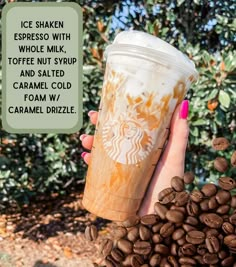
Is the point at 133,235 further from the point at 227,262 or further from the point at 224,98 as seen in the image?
the point at 224,98

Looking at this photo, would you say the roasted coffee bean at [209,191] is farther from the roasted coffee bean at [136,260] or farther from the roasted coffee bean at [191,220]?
the roasted coffee bean at [136,260]

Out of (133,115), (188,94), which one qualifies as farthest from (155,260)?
(188,94)

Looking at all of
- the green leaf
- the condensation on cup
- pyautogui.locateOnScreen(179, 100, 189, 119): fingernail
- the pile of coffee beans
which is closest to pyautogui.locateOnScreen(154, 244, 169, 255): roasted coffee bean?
the pile of coffee beans

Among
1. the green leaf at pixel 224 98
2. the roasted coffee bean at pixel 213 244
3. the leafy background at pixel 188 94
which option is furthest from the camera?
the leafy background at pixel 188 94

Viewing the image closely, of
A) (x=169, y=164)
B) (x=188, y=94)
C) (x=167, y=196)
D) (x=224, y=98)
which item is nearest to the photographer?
(x=167, y=196)

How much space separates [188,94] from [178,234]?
Result: 78.9 inches

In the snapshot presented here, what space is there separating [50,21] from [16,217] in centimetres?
164

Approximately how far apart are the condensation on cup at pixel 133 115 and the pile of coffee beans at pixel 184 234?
12 cm

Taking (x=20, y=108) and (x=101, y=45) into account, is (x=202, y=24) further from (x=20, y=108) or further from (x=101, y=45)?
(x=20, y=108)

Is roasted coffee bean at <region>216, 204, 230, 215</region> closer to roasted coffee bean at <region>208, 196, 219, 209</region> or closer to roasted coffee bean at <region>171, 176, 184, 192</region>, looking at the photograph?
roasted coffee bean at <region>208, 196, 219, 209</region>

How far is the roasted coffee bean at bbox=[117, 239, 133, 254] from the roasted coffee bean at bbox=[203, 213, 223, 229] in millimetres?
190

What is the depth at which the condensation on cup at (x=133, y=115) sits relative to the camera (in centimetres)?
131

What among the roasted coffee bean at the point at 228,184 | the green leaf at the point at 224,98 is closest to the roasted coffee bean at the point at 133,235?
the roasted coffee bean at the point at 228,184

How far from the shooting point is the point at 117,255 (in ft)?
4.17
